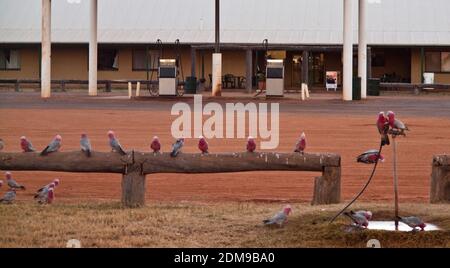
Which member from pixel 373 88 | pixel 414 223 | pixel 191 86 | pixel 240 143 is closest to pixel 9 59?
pixel 191 86

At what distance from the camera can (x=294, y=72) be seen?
59562 mm

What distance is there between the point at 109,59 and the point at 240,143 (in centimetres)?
3937

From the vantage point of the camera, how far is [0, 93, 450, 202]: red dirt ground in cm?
1493

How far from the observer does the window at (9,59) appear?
6047cm

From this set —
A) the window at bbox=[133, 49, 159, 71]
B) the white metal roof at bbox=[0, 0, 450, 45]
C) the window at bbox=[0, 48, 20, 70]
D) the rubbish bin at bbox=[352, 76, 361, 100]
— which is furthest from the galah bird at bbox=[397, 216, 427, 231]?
the window at bbox=[0, 48, 20, 70]

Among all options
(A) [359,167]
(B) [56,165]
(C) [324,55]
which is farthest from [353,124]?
(C) [324,55]

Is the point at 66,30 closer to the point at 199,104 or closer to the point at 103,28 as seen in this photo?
the point at 103,28

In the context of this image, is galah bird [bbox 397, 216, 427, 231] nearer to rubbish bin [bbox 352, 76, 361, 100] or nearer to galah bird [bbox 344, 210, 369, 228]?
galah bird [bbox 344, 210, 369, 228]

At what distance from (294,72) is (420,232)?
50.4m

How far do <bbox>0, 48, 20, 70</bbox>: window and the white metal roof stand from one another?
5.55 feet

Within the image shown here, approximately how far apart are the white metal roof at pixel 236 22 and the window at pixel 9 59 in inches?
66.6

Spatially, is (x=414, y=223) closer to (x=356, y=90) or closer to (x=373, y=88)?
(x=356, y=90)

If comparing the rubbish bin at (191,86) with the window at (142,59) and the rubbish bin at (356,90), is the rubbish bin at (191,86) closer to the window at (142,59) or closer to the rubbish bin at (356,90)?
the rubbish bin at (356,90)

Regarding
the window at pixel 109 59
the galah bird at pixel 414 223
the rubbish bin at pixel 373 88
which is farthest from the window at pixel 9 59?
the galah bird at pixel 414 223
